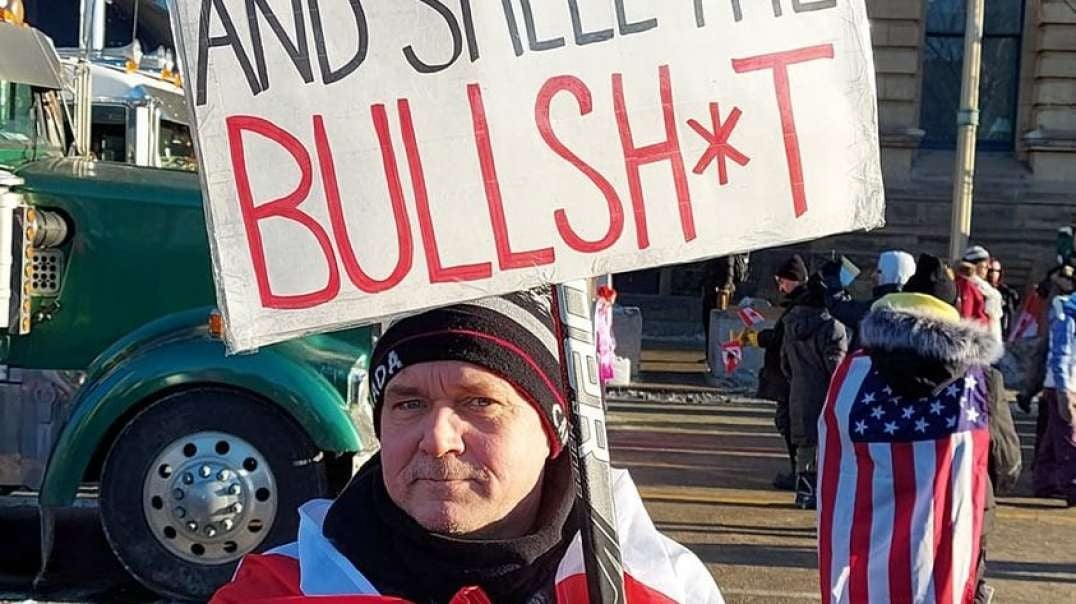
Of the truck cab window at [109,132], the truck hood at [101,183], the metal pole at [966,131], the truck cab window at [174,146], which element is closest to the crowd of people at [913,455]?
the truck hood at [101,183]

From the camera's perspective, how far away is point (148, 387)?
5598 millimetres

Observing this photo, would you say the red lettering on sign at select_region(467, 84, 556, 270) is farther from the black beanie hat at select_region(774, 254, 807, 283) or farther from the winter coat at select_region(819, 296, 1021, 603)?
the black beanie hat at select_region(774, 254, 807, 283)

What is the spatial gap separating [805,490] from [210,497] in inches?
166

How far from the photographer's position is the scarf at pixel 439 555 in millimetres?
1940

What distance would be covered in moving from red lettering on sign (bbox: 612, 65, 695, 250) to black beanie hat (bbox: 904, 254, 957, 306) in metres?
4.90

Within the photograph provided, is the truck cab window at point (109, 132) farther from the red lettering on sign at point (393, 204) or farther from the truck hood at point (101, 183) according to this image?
the red lettering on sign at point (393, 204)

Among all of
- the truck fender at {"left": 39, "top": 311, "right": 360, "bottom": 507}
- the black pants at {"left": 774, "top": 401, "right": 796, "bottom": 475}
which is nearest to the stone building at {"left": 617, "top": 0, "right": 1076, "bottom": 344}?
the black pants at {"left": 774, "top": 401, "right": 796, "bottom": 475}

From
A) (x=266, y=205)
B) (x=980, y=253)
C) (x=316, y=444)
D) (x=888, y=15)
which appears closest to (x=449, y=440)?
(x=266, y=205)

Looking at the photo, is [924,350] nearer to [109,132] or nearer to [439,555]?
[439,555]

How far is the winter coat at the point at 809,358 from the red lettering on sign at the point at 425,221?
644 cm

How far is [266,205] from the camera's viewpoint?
176 cm

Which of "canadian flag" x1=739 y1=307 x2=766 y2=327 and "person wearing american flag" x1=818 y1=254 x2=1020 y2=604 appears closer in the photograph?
"person wearing american flag" x1=818 y1=254 x2=1020 y2=604

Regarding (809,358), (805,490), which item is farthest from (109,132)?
(805,490)

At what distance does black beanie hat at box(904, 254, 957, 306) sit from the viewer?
255 inches
